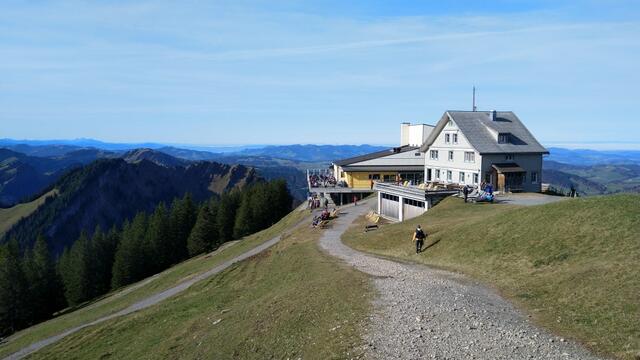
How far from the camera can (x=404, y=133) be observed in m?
93.7

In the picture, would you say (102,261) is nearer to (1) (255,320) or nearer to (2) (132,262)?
(2) (132,262)

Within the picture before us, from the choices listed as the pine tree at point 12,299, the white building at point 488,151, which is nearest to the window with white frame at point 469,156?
the white building at point 488,151

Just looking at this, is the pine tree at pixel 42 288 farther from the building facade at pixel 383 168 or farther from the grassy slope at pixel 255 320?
the building facade at pixel 383 168

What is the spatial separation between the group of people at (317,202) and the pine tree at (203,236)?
23492mm

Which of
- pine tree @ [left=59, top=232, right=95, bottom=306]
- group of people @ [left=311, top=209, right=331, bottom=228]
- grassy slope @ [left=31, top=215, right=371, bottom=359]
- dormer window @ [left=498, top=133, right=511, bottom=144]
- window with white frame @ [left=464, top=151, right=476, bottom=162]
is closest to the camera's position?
grassy slope @ [left=31, top=215, right=371, bottom=359]

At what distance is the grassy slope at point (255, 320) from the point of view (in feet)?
65.2

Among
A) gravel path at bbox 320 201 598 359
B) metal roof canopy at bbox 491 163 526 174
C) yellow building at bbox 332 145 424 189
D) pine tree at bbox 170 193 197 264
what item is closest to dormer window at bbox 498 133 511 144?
metal roof canopy at bbox 491 163 526 174

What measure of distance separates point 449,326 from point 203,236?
81.0 m

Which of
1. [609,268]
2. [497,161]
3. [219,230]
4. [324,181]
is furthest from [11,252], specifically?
[609,268]

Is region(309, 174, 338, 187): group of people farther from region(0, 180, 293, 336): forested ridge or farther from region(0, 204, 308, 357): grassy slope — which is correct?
region(0, 204, 308, 357): grassy slope

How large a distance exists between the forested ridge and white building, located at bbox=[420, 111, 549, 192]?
138 feet

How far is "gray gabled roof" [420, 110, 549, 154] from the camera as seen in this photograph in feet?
195

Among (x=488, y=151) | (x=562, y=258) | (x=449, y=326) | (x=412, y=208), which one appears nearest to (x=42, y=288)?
(x=412, y=208)

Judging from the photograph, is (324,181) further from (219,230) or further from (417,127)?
(219,230)
